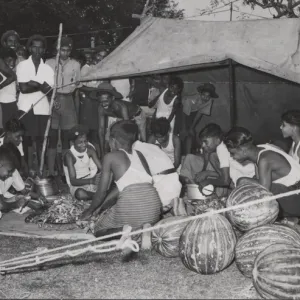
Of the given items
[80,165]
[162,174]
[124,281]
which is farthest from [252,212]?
[80,165]

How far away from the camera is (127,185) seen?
531cm

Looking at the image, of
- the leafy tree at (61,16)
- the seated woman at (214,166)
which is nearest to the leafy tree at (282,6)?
the leafy tree at (61,16)

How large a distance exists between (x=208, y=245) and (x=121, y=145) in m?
1.59

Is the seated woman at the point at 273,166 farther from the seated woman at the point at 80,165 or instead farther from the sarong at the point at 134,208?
the seated woman at the point at 80,165

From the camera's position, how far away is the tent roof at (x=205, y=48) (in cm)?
711

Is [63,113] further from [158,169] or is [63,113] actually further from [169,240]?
[169,240]

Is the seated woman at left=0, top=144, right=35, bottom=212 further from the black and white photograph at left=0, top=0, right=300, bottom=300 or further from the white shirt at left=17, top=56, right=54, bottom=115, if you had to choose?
the white shirt at left=17, top=56, right=54, bottom=115

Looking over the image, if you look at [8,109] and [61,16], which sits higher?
[61,16]

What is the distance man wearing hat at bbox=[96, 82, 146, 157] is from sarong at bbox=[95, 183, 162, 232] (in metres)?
3.17

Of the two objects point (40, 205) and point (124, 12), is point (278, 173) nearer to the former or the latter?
point (40, 205)

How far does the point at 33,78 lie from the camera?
27.1ft

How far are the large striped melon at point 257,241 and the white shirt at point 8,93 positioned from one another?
5.44m

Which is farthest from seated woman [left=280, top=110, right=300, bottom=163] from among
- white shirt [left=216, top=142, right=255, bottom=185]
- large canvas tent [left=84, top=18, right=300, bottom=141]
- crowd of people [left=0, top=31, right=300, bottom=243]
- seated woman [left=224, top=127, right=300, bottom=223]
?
large canvas tent [left=84, top=18, right=300, bottom=141]

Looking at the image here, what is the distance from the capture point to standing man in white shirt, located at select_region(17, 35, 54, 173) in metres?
8.18
